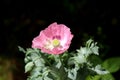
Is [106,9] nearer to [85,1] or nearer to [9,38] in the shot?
[85,1]

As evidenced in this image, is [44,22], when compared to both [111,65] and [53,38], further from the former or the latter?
[53,38]

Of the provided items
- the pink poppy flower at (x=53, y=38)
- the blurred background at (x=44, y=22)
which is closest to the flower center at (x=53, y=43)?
the pink poppy flower at (x=53, y=38)

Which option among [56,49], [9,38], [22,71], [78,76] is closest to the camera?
[56,49]

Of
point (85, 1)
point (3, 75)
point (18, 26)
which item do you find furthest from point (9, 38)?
point (85, 1)

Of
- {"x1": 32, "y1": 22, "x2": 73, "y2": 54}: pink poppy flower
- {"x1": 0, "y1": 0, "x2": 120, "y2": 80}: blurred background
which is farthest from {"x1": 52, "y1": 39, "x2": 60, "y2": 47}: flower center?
{"x1": 0, "y1": 0, "x2": 120, "y2": 80}: blurred background

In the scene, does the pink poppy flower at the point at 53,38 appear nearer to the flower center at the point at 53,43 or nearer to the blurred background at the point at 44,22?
the flower center at the point at 53,43

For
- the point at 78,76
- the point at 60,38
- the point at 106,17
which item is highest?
the point at 106,17

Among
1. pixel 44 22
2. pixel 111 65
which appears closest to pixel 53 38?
pixel 111 65
